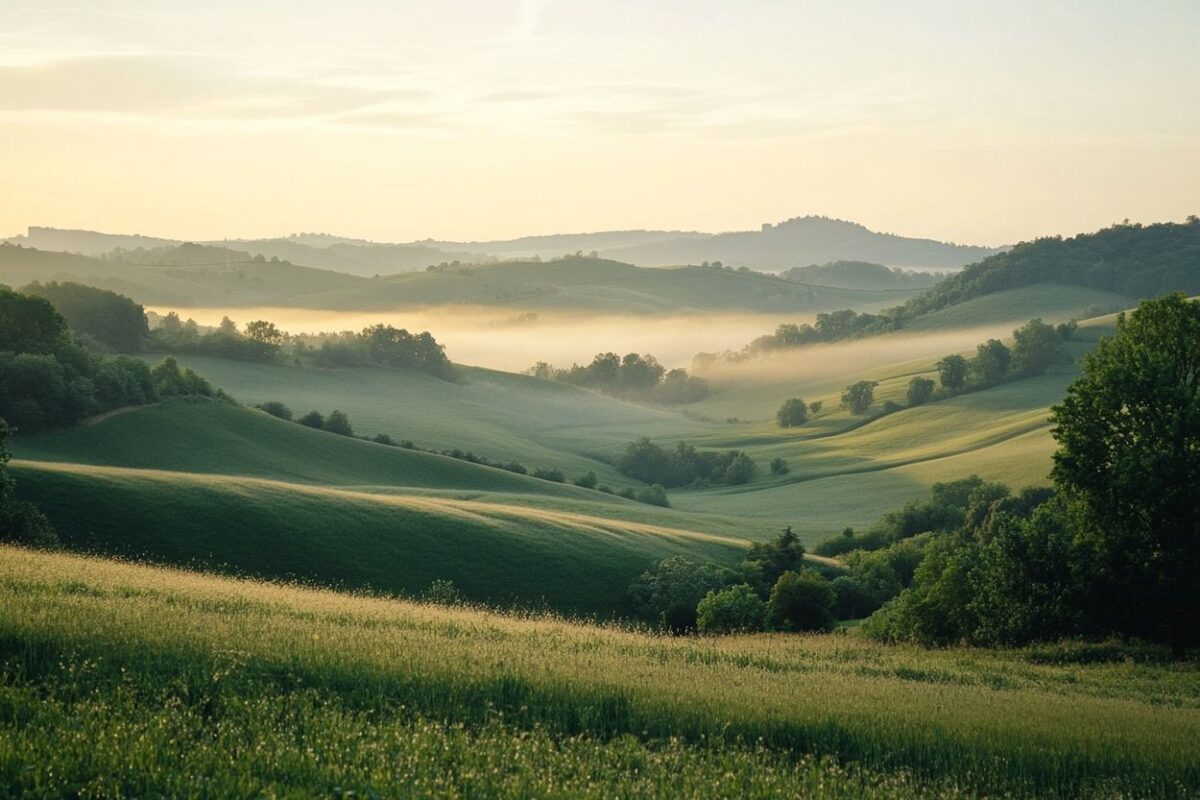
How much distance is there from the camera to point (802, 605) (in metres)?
48.1

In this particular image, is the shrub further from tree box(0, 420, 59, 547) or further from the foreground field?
the foreground field

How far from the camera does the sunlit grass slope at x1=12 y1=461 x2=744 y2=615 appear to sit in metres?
47.6

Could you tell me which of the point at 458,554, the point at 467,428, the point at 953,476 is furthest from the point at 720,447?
the point at 458,554

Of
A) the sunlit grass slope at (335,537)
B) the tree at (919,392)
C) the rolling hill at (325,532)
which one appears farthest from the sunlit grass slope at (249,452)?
the tree at (919,392)

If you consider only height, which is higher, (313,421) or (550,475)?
(313,421)

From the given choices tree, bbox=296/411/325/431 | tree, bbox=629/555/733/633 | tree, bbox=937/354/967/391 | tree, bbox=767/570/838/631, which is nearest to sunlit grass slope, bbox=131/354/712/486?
tree, bbox=296/411/325/431

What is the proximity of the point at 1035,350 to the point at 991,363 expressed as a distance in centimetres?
651

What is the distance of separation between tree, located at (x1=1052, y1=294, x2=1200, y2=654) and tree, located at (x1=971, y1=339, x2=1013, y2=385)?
127m

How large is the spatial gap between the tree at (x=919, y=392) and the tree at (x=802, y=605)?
111 metres

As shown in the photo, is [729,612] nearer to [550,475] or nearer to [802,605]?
[802,605]

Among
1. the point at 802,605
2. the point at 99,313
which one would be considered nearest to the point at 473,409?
the point at 99,313

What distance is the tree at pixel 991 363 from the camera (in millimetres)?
155625

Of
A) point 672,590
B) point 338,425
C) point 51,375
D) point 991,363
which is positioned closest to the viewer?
point 672,590

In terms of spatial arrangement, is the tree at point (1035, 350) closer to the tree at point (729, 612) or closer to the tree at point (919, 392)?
the tree at point (919, 392)
